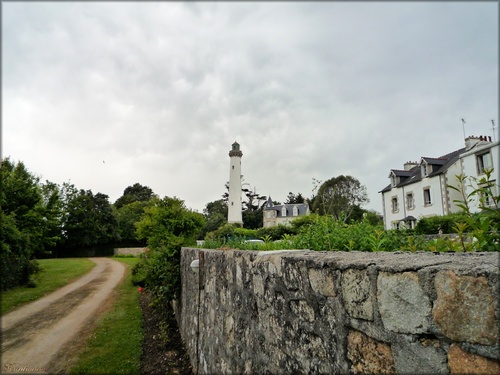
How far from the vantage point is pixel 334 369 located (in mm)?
1755

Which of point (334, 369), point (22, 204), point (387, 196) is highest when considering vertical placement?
point (387, 196)

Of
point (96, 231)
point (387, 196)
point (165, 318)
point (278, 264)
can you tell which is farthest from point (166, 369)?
point (96, 231)

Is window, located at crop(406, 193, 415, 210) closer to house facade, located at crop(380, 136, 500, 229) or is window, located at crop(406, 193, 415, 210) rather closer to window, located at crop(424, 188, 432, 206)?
house facade, located at crop(380, 136, 500, 229)

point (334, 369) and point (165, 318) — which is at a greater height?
point (334, 369)

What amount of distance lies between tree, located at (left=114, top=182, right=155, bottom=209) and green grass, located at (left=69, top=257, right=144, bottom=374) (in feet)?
141

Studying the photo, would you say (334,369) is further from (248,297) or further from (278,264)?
(248,297)

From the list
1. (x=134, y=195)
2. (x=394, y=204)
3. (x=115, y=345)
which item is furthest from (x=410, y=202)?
(x=134, y=195)

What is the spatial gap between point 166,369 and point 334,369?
18.0 feet

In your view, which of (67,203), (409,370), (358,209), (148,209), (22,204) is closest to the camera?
(409,370)

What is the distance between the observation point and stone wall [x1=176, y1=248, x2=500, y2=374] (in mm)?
1081

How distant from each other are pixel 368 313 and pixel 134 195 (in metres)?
Result: 55.5

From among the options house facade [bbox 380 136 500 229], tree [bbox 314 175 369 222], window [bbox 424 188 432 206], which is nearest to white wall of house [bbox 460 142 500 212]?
house facade [bbox 380 136 500 229]

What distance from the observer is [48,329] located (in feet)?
24.1

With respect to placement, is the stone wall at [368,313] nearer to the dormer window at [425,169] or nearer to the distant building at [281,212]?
the dormer window at [425,169]
